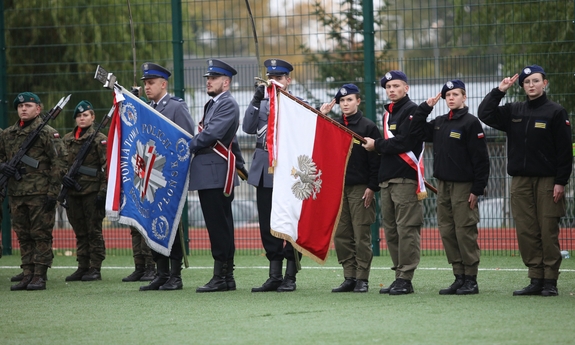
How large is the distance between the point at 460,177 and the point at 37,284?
4.17 meters

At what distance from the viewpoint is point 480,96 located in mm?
11047

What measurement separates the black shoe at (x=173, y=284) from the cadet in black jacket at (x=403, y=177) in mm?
1944

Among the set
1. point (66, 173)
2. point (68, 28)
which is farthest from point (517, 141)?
point (68, 28)

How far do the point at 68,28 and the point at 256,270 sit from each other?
506 cm

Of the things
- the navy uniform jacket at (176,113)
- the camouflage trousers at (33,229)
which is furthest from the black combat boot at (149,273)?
the navy uniform jacket at (176,113)

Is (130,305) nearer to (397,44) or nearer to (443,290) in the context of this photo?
(443,290)

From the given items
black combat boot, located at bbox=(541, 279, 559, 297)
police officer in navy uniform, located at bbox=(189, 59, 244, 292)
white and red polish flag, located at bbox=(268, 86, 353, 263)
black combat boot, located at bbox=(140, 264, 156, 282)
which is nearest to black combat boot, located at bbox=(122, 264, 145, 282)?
black combat boot, located at bbox=(140, 264, 156, 282)

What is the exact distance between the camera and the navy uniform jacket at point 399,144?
25.2 feet

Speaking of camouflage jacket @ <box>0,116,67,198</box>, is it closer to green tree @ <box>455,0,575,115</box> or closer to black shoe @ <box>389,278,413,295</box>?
black shoe @ <box>389,278,413,295</box>

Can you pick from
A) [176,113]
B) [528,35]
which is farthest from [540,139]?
[528,35]

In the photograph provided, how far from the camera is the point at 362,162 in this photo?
8141mm

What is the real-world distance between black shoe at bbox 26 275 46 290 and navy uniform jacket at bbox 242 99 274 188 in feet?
7.66

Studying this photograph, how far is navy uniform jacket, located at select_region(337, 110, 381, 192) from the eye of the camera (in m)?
8.09

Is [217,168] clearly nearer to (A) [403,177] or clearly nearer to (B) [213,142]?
(B) [213,142]
